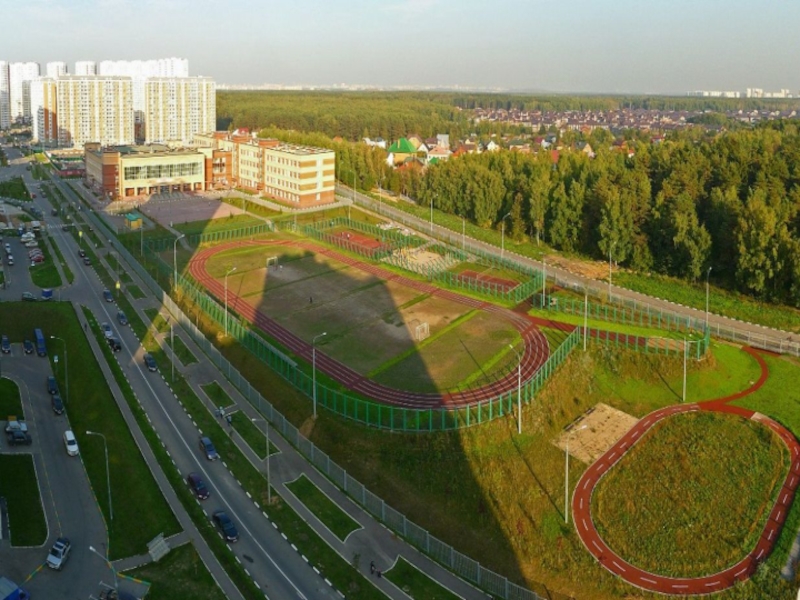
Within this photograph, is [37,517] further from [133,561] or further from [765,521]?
[765,521]

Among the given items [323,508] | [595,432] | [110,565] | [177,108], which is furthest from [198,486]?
[177,108]

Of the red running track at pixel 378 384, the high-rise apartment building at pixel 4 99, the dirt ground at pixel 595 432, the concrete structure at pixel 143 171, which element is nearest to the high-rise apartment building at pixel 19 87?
the high-rise apartment building at pixel 4 99

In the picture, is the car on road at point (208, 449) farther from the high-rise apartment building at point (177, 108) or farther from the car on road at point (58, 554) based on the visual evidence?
the high-rise apartment building at point (177, 108)

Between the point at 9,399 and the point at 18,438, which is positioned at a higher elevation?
the point at 9,399

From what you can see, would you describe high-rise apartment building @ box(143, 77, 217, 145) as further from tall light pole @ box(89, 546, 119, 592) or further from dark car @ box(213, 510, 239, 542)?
tall light pole @ box(89, 546, 119, 592)

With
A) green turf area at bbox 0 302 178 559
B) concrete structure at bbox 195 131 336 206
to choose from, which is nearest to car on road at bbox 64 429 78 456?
green turf area at bbox 0 302 178 559

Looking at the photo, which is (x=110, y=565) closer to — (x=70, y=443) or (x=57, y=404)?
(x=70, y=443)

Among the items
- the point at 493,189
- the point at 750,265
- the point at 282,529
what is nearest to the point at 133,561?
the point at 282,529
